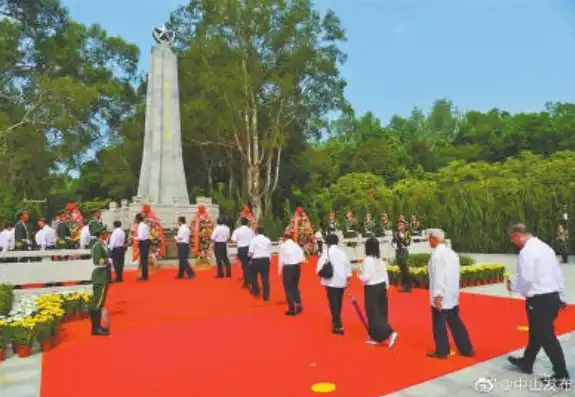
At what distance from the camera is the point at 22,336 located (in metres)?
6.47

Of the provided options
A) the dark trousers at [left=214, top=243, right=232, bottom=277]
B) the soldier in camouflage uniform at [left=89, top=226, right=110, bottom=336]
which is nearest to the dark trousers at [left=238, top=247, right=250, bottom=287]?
the dark trousers at [left=214, top=243, right=232, bottom=277]

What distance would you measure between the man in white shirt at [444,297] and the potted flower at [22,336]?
5.03 m

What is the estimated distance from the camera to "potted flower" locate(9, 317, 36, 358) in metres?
6.46

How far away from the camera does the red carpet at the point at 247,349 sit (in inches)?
200

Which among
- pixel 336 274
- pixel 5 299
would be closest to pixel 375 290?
pixel 336 274

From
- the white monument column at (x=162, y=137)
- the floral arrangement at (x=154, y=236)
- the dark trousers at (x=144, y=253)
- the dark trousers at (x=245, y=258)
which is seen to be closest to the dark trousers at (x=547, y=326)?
the dark trousers at (x=245, y=258)

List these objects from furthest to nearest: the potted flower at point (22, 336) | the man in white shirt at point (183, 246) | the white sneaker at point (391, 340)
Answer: the man in white shirt at point (183, 246)
the potted flower at point (22, 336)
the white sneaker at point (391, 340)

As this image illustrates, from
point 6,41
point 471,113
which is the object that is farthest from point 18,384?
point 471,113

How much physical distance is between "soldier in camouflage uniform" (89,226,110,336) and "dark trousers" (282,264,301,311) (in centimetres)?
286

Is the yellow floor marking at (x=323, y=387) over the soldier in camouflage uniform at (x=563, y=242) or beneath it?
beneath

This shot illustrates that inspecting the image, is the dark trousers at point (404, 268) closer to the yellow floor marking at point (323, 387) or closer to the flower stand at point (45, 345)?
the yellow floor marking at point (323, 387)

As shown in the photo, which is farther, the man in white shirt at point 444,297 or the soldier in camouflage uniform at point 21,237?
the soldier in camouflage uniform at point 21,237

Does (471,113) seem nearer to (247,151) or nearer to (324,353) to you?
(247,151)

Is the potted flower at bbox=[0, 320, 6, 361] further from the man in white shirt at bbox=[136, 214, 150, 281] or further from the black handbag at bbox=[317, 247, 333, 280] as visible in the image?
the man in white shirt at bbox=[136, 214, 150, 281]
